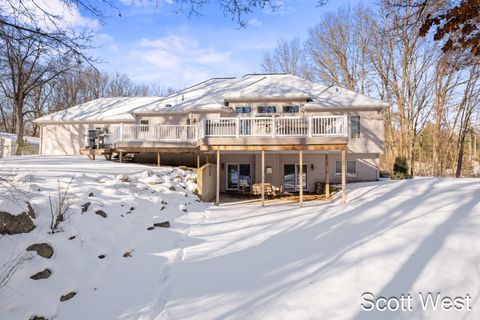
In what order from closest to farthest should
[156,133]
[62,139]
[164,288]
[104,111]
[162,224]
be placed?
[164,288] < [162,224] < [156,133] < [62,139] < [104,111]

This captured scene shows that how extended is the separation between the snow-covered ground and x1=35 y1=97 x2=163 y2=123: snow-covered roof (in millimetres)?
12588

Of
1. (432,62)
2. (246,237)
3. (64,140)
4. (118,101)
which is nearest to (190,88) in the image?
(118,101)

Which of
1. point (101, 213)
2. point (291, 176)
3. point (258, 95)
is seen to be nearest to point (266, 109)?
point (258, 95)

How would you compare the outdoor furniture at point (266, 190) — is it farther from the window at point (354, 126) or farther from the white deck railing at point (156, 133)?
the window at point (354, 126)

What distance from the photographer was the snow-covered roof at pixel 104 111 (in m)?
19.3

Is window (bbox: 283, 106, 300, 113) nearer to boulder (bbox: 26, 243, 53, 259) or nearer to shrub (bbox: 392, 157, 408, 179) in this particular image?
shrub (bbox: 392, 157, 408, 179)

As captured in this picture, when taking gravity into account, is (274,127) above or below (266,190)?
above

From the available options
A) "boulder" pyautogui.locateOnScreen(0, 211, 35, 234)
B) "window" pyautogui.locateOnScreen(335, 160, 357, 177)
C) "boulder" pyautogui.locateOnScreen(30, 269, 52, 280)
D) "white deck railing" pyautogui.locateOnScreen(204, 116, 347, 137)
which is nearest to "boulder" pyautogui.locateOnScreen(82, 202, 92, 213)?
"boulder" pyautogui.locateOnScreen(0, 211, 35, 234)

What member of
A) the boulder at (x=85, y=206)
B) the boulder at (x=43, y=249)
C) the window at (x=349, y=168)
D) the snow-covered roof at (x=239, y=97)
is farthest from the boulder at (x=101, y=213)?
the window at (x=349, y=168)

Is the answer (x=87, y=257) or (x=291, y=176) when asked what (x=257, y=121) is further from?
(x=87, y=257)

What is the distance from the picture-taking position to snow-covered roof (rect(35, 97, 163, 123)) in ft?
63.4

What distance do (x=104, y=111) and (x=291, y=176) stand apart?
1472 cm

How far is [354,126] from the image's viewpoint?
1523cm

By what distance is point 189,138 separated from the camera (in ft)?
48.0
